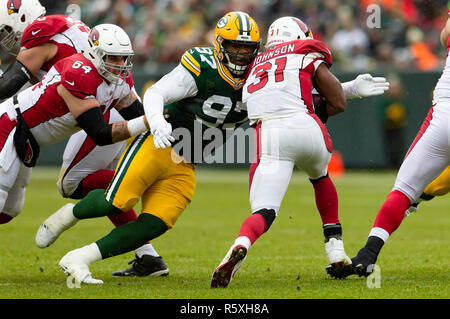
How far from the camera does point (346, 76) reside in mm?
13859

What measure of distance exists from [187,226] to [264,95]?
3906mm

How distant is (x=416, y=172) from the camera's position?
4.92 metres

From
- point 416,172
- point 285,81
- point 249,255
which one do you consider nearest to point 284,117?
point 285,81

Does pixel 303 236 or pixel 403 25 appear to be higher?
pixel 403 25

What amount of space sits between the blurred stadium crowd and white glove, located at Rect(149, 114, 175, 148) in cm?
990

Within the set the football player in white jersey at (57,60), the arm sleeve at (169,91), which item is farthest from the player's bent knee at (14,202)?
the arm sleeve at (169,91)

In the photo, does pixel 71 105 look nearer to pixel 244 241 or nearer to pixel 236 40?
pixel 236 40

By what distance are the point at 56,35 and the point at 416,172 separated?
2600 mm

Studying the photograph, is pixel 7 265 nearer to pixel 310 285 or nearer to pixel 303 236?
pixel 310 285

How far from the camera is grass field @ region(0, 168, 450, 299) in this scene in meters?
4.50

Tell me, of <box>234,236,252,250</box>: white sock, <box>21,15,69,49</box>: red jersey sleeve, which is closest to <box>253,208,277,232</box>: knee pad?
<box>234,236,252,250</box>: white sock

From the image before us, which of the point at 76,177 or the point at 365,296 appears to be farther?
the point at 76,177

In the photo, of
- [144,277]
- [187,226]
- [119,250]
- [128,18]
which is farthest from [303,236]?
[128,18]

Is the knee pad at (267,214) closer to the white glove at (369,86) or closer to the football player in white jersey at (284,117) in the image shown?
the football player in white jersey at (284,117)
